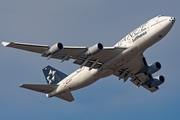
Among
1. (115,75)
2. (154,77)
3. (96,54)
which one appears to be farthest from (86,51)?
(154,77)

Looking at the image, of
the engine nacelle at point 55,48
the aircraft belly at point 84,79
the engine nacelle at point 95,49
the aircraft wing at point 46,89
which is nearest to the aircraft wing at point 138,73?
the aircraft belly at point 84,79

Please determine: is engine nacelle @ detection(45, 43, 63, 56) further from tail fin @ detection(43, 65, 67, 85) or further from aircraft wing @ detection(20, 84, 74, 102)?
tail fin @ detection(43, 65, 67, 85)

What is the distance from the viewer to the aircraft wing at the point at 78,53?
51.2m

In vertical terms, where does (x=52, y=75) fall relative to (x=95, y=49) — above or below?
above

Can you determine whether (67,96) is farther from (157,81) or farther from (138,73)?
(157,81)

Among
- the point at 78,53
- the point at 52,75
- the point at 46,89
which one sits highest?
the point at 52,75

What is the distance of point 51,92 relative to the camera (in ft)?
200

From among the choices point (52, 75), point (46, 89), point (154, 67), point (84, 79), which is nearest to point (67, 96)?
point (46, 89)

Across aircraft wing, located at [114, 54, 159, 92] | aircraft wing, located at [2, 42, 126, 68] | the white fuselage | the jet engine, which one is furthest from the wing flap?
the jet engine

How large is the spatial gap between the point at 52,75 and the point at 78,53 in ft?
41.1

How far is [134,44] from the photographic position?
53406 millimetres

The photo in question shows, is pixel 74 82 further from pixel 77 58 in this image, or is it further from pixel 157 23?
pixel 157 23

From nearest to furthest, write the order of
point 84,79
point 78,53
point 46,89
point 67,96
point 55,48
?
1. point 55,48
2. point 78,53
3. point 84,79
4. point 46,89
5. point 67,96

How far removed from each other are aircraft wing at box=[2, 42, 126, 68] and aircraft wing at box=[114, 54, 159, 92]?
568 centimetres
